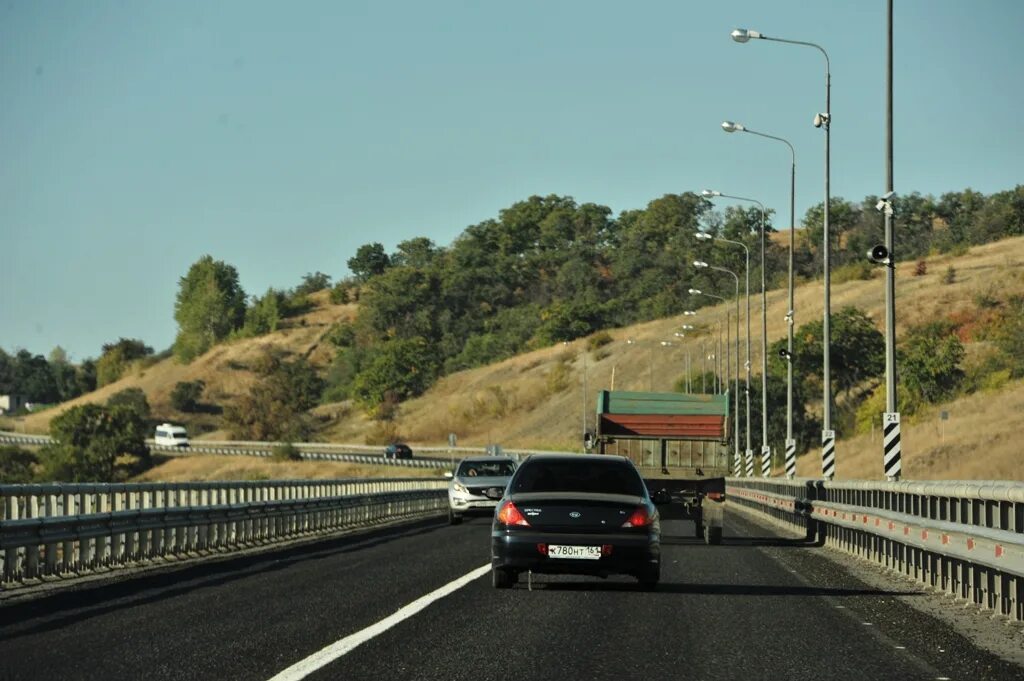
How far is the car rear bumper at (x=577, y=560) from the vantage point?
17.4 meters

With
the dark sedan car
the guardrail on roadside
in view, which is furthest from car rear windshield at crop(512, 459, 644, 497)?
the guardrail on roadside

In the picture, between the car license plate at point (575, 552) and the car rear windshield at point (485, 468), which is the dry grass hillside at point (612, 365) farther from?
the car license plate at point (575, 552)

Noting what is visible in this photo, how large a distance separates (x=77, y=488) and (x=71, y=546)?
1440mm

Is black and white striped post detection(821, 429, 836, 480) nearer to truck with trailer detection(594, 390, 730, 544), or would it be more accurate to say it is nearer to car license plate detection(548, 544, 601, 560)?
truck with trailer detection(594, 390, 730, 544)

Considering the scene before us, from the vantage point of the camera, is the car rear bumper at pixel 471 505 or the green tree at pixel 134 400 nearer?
the car rear bumper at pixel 471 505

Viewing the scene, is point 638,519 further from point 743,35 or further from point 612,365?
point 612,365

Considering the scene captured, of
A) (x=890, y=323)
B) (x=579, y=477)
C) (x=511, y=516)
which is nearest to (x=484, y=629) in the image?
(x=511, y=516)

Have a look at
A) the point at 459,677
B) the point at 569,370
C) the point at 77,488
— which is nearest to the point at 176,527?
the point at 77,488

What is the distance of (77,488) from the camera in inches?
858

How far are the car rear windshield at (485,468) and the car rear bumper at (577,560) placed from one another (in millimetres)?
22002

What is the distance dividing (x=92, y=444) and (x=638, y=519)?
423 ft

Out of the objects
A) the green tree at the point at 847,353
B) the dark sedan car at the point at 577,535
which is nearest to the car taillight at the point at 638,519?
the dark sedan car at the point at 577,535

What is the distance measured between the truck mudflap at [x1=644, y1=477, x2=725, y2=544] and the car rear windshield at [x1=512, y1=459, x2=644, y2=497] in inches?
399

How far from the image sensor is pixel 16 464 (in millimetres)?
136625
